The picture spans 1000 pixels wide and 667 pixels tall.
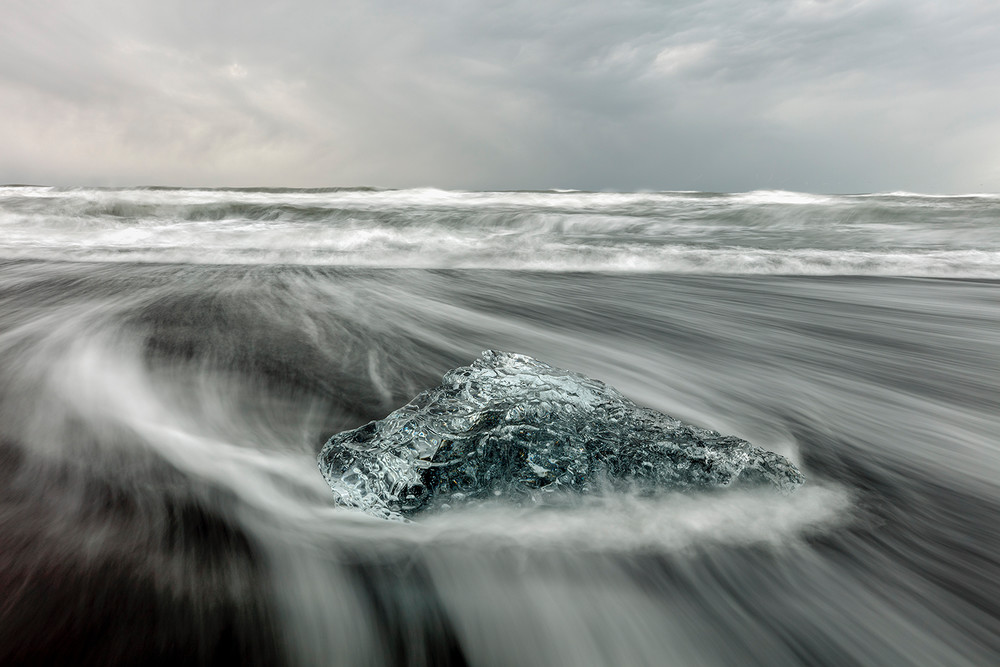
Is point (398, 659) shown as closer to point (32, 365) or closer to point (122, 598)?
point (122, 598)

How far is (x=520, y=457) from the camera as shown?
1308 mm

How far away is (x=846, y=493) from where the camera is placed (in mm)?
1403

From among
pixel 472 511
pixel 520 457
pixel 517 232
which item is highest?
pixel 517 232

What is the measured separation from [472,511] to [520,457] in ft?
0.55

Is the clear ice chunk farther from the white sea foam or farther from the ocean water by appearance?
the white sea foam

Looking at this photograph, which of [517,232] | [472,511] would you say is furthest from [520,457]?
[517,232]

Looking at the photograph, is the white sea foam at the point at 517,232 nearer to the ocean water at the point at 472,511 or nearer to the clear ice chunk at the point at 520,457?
the ocean water at the point at 472,511

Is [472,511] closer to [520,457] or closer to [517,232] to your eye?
[520,457]

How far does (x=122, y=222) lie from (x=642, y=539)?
393 inches

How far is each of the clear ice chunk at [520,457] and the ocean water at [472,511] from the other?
5cm

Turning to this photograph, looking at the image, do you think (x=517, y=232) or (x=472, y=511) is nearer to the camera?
(x=472, y=511)

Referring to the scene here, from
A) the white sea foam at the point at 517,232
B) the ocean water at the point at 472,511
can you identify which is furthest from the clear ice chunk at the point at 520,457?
the white sea foam at the point at 517,232

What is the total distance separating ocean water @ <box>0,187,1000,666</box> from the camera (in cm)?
98

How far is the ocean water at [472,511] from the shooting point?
0.98 meters
